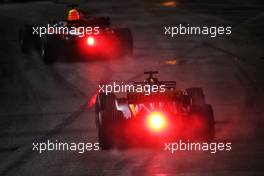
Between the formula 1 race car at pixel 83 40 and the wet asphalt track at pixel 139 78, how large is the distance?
0.56 metres

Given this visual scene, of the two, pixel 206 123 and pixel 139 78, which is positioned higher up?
pixel 206 123

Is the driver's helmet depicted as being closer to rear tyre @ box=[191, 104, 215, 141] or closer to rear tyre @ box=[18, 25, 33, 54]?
rear tyre @ box=[18, 25, 33, 54]

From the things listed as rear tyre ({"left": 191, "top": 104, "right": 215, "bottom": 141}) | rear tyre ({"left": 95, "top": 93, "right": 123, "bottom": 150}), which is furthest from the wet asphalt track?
rear tyre ({"left": 191, "top": 104, "right": 215, "bottom": 141})

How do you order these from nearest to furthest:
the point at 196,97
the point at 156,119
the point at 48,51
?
the point at 156,119, the point at 196,97, the point at 48,51

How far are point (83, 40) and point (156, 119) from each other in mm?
11404

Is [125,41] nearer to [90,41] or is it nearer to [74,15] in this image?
[90,41]

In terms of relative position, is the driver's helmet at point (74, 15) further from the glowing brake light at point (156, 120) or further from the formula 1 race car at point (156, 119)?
the glowing brake light at point (156, 120)

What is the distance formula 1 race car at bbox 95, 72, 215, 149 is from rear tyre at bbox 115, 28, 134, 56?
10946 millimetres

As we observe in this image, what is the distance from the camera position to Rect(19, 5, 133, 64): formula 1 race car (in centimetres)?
2888

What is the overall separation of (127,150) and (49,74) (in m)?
10.0

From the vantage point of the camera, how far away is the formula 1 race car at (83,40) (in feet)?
94.7

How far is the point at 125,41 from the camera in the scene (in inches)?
1166

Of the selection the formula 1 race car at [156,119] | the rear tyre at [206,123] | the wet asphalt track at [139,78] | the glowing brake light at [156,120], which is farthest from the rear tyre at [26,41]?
the rear tyre at [206,123]

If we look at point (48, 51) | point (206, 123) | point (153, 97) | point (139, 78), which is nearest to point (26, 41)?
point (48, 51)
